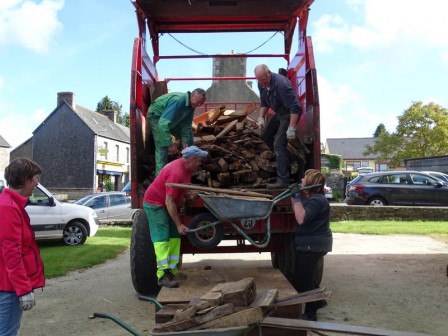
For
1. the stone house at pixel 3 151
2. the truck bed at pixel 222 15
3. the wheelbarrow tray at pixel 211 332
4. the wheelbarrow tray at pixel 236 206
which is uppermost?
the stone house at pixel 3 151

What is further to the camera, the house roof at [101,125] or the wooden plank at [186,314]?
the house roof at [101,125]

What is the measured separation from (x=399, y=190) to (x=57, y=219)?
38.4 ft

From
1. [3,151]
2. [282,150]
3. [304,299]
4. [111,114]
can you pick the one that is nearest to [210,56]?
[282,150]

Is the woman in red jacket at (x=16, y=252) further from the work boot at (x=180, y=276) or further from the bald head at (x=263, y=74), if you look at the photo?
the bald head at (x=263, y=74)

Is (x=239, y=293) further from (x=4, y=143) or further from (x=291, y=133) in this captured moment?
(x=4, y=143)

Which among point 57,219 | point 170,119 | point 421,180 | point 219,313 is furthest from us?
point 421,180

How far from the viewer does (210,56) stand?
25.4 ft

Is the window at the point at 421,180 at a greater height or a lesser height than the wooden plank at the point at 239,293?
greater

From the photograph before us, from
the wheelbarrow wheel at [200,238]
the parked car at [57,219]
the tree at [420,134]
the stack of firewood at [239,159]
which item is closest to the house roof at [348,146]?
the tree at [420,134]

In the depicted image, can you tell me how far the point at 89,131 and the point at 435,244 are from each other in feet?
124

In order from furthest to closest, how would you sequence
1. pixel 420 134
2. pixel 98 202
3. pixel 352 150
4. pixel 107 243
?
pixel 352 150, pixel 420 134, pixel 98 202, pixel 107 243

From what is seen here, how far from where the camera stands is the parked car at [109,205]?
1797 centimetres

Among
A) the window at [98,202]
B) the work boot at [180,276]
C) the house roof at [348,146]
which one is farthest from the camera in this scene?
the house roof at [348,146]

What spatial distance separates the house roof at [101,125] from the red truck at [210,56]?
127ft
